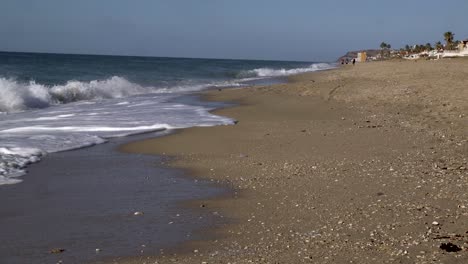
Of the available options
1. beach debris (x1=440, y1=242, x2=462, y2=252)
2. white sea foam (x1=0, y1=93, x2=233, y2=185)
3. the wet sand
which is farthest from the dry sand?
white sea foam (x1=0, y1=93, x2=233, y2=185)

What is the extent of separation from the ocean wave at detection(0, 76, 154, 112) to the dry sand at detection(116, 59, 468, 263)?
9249mm

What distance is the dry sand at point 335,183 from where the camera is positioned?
4.52 m

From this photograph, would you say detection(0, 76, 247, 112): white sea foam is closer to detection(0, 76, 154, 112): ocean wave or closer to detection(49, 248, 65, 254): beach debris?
detection(0, 76, 154, 112): ocean wave

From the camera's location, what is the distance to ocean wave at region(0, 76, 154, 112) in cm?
1938

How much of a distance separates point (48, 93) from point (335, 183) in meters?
18.1

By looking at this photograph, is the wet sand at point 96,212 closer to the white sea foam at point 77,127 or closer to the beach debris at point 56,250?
the beach debris at point 56,250

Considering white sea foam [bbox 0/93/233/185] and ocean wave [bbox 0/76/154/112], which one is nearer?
white sea foam [bbox 0/93/233/185]

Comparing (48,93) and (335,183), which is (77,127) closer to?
(335,183)

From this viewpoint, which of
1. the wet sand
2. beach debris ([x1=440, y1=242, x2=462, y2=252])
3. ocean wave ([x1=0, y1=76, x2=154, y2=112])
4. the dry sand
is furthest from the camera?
ocean wave ([x1=0, y1=76, x2=154, y2=112])

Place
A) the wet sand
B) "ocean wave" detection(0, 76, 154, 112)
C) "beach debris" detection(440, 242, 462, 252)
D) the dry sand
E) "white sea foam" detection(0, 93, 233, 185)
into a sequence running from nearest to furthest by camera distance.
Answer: "beach debris" detection(440, 242, 462, 252) < the dry sand < the wet sand < "white sea foam" detection(0, 93, 233, 185) < "ocean wave" detection(0, 76, 154, 112)

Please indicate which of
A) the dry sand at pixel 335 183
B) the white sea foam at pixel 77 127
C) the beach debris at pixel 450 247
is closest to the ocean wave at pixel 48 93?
the white sea foam at pixel 77 127

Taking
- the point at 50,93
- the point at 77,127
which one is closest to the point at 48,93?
the point at 50,93

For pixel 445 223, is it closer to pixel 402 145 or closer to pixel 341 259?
pixel 341 259

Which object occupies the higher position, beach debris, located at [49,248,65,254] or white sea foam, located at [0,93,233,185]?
white sea foam, located at [0,93,233,185]
